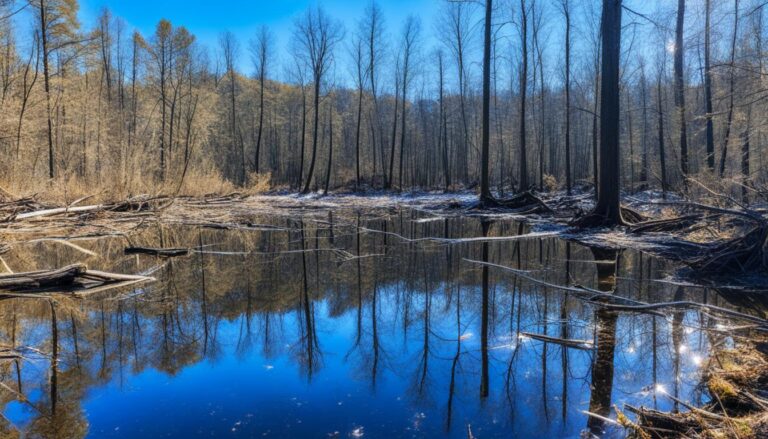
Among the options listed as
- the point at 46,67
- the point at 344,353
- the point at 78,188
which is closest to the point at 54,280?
the point at 344,353

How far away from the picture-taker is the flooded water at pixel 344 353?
2689 mm

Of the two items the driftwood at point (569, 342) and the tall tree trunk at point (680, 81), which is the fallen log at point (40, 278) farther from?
the tall tree trunk at point (680, 81)

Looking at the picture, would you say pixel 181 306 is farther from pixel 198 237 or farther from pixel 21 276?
pixel 198 237

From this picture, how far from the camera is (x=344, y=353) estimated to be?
375 cm

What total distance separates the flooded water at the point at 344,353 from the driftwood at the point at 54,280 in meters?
0.25

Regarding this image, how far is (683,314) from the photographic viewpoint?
14.5 ft

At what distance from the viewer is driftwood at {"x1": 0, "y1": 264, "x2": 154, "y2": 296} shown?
4.97 m

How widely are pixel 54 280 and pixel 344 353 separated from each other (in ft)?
12.7

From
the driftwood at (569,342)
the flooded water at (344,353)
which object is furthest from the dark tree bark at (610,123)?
the driftwood at (569,342)

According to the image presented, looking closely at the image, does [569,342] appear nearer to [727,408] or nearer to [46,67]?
[727,408]

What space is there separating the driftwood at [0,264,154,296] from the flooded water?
25cm

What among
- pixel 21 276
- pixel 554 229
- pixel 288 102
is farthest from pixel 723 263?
pixel 288 102

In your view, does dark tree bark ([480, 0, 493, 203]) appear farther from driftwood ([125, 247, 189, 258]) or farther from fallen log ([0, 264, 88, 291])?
fallen log ([0, 264, 88, 291])

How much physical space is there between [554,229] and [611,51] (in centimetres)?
455
